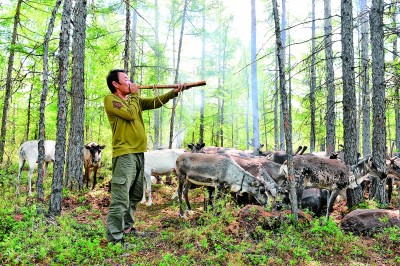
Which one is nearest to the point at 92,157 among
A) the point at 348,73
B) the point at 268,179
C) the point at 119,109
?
the point at 268,179

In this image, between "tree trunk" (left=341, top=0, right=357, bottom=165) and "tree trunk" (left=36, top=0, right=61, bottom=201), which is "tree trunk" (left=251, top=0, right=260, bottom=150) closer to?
"tree trunk" (left=341, top=0, right=357, bottom=165)

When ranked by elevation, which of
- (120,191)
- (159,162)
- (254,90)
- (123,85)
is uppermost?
(254,90)

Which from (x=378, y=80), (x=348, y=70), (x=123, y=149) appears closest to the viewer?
(x=123, y=149)

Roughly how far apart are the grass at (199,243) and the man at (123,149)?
419 mm

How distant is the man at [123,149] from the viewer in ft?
16.9

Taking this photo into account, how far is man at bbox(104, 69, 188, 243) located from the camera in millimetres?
5156

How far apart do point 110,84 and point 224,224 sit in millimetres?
3219

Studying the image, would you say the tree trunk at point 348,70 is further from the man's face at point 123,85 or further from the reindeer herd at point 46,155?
the reindeer herd at point 46,155

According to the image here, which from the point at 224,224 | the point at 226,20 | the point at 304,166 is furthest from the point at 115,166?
the point at 226,20

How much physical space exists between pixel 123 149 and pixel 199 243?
195cm

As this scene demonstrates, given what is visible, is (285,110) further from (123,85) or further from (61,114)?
(61,114)

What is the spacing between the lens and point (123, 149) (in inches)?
207

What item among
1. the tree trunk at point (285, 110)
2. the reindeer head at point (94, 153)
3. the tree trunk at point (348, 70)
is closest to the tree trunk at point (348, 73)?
the tree trunk at point (348, 70)

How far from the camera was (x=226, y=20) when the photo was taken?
30297 millimetres
